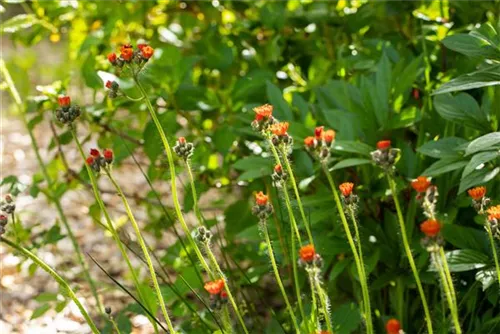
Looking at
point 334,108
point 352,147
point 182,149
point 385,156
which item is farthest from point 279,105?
point 385,156

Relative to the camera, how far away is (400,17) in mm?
2062

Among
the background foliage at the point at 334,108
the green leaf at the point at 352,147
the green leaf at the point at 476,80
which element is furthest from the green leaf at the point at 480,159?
the green leaf at the point at 352,147

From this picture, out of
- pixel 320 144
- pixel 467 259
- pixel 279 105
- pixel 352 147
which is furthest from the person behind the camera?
pixel 279 105

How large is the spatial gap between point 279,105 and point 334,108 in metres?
0.14

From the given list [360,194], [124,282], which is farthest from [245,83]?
[124,282]

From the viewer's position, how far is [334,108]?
1.79m

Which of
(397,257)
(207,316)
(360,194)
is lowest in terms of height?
(207,316)

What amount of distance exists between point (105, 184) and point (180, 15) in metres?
1.06

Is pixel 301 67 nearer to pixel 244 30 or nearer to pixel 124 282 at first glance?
pixel 244 30

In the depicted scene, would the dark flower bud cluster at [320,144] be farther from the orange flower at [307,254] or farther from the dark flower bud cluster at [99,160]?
the dark flower bud cluster at [99,160]

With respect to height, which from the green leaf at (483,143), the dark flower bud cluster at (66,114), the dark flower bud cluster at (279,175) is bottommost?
the green leaf at (483,143)

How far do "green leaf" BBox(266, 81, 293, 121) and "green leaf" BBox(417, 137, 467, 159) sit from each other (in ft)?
1.28

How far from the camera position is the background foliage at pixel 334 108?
4.70ft

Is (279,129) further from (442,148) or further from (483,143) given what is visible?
(442,148)
